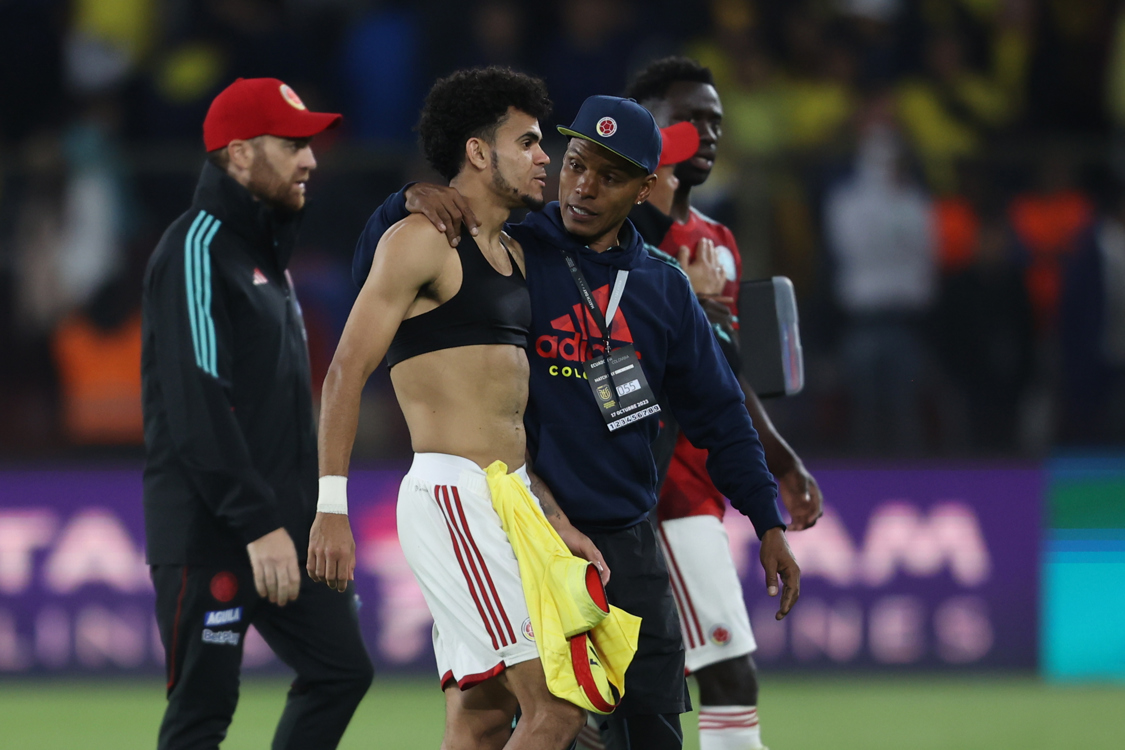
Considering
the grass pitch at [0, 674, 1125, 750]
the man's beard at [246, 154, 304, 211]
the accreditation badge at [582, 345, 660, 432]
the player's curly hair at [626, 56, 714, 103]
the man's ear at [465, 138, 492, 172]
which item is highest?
the player's curly hair at [626, 56, 714, 103]

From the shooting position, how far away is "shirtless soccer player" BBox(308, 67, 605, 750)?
3.89 m

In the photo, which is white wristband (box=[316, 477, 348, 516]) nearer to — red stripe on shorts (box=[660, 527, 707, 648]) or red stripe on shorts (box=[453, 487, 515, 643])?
red stripe on shorts (box=[453, 487, 515, 643])

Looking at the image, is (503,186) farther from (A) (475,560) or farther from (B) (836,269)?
(B) (836,269)

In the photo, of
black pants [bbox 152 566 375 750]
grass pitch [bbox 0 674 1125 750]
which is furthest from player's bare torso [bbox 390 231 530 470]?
grass pitch [bbox 0 674 1125 750]

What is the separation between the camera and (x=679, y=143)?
16.9 feet

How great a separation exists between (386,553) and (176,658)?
396 centimetres

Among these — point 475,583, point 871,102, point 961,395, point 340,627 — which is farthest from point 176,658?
point 871,102

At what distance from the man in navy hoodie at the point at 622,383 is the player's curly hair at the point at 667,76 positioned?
4.09 feet

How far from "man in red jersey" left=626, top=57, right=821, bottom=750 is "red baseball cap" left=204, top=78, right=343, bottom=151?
130 centimetres

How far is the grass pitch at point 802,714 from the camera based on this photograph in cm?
711

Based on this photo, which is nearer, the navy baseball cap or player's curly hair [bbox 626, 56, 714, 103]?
the navy baseball cap

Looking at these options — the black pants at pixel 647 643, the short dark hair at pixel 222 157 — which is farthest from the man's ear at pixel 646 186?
the short dark hair at pixel 222 157

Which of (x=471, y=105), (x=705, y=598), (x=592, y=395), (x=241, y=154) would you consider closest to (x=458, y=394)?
(x=592, y=395)

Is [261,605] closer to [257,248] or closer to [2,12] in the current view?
[257,248]
